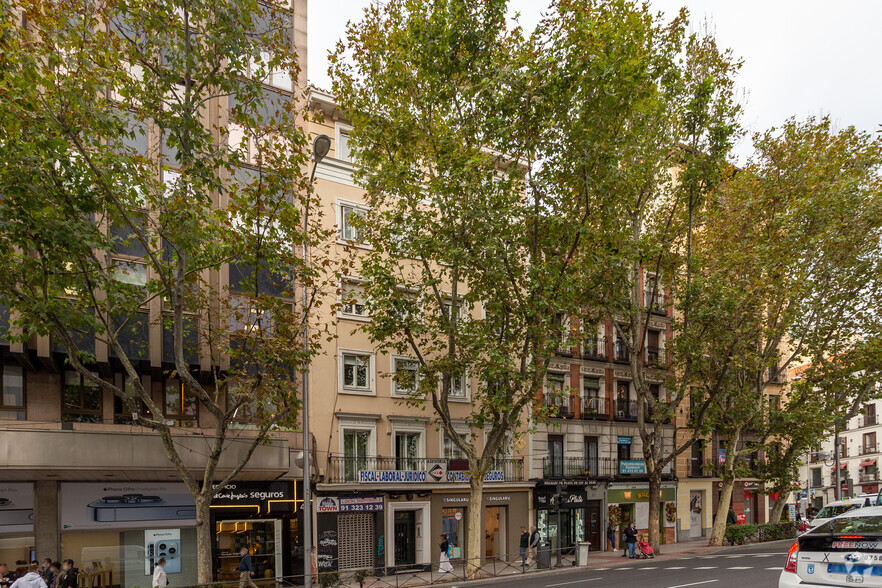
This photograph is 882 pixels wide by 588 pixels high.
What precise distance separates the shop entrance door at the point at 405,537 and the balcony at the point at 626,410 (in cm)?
1304

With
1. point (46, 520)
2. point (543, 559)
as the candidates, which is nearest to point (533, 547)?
point (543, 559)

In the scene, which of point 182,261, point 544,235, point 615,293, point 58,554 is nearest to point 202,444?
point 58,554

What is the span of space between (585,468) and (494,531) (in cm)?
586

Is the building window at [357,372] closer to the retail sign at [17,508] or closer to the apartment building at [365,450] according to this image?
the apartment building at [365,450]

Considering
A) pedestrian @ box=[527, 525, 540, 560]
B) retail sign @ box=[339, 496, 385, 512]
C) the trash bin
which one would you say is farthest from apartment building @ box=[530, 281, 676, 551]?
retail sign @ box=[339, 496, 385, 512]

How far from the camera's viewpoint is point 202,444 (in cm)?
2203

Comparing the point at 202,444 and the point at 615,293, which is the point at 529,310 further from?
the point at 202,444

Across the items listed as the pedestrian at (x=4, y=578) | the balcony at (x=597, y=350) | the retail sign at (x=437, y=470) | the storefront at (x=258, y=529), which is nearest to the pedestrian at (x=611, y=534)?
the balcony at (x=597, y=350)

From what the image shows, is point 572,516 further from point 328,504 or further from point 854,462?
point 854,462

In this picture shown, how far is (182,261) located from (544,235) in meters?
11.4

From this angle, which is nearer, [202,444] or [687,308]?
[202,444]

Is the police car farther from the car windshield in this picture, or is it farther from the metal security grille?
the car windshield

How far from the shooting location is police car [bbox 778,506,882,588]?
28.0ft

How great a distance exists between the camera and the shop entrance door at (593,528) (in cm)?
3519
